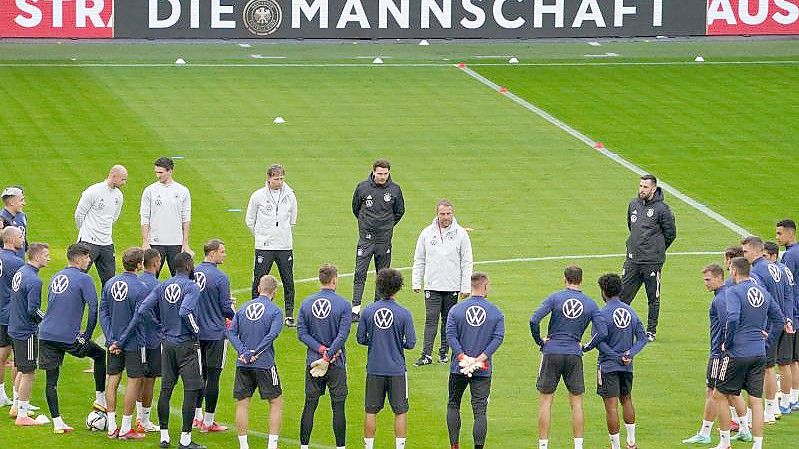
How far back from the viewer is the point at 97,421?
17.3 m

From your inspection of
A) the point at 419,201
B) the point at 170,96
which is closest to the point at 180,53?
the point at 170,96

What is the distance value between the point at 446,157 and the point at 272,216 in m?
11.8

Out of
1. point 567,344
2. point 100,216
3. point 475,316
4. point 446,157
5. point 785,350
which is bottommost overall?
point 785,350

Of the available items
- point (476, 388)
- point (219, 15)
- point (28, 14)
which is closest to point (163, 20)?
point (219, 15)

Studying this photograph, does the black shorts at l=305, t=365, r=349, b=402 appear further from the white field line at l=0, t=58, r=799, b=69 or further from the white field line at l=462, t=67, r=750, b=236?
the white field line at l=0, t=58, r=799, b=69

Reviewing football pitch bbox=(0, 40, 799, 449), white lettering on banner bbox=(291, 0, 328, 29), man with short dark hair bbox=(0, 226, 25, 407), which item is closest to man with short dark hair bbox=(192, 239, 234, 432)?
football pitch bbox=(0, 40, 799, 449)

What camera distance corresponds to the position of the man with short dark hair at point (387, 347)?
16250mm

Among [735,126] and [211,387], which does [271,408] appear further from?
[735,126]

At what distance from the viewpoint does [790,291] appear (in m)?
17.9

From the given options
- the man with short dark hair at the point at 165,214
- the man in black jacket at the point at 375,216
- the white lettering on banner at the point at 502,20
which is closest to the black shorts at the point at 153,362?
the man with short dark hair at the point at 165,214

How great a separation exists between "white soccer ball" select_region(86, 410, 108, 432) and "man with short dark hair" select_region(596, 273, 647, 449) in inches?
217

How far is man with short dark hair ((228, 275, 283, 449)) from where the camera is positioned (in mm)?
16203

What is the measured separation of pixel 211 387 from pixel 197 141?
17.1 metres

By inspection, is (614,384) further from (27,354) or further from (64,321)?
(27,354)
